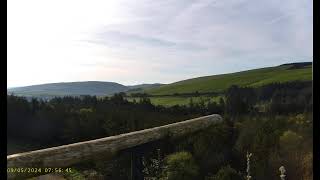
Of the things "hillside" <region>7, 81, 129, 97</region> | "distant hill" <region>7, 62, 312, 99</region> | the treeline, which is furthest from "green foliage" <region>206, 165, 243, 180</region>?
→ "hillside" <region>7, 81, 129, 97</region>

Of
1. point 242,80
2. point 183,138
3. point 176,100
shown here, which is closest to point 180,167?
point 183,138

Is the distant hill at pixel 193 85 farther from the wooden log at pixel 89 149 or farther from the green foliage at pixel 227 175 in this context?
the green foliage at pixel 227 175

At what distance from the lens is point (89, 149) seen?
159 inches

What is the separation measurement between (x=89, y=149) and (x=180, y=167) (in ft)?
4.43

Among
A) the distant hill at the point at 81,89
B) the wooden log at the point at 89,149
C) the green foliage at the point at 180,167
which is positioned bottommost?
the green foliage at the point at 180,167

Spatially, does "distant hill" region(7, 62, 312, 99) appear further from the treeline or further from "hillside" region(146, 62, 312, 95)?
the treeline

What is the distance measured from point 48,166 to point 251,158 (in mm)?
2902

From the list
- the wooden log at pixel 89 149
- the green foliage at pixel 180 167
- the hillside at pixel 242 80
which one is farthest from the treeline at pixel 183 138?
the hillside at pixel 242 80

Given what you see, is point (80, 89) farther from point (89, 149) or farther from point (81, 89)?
point (89, 149)

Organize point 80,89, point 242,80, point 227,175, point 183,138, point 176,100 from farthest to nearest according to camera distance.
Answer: point 242,80 < point 176,100 < point 183,138 < point 80,89 < point 227,175

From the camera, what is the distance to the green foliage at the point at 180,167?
461 centimetres

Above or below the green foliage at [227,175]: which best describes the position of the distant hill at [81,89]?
above

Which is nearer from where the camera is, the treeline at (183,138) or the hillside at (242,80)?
the treeline at (183,138)

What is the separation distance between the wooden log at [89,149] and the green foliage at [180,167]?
0.43m
